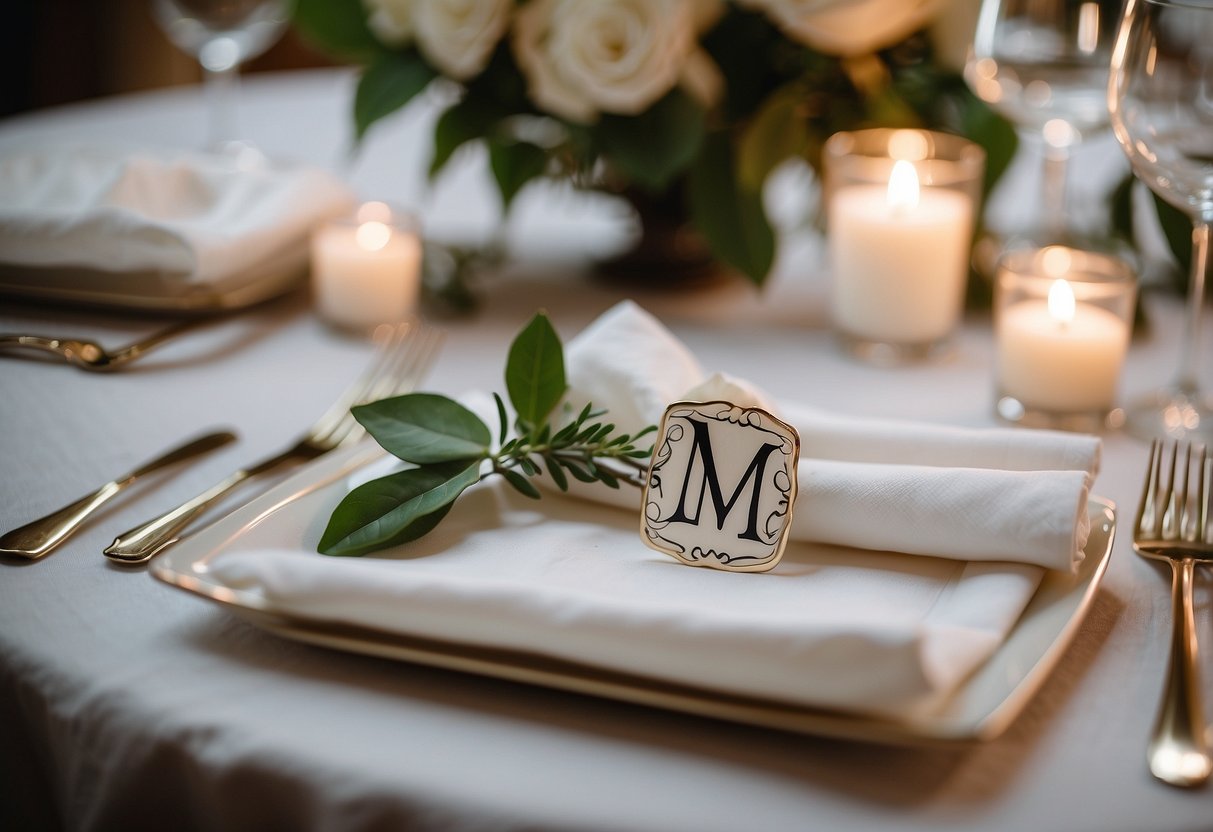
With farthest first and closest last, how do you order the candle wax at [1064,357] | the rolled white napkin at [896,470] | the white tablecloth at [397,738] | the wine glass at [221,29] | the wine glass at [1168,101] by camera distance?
the wine glass at [221,29] < the candle wax at [1064,357] < the wine glass at [1168,101] < the rolled white napkin at [896,470] < the white tablecloth at [397,738]

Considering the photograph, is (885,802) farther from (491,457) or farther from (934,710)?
(491,457)

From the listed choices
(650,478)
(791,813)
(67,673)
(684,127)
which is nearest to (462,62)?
(684,127)

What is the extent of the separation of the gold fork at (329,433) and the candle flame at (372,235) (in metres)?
0.08

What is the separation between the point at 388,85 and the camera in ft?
3.59

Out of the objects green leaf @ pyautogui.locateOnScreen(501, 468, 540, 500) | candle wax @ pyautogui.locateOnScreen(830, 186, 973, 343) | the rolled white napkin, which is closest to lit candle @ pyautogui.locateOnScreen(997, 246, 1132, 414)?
candle wax @ pyautogui.locateOnScreen(830, 186, 973, 343)

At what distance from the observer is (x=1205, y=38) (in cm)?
76

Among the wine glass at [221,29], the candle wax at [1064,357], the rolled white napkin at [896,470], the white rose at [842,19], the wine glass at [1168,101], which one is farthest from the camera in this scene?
the wine glass at [221,29]

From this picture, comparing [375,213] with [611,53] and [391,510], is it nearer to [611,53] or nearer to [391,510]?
[611,53]

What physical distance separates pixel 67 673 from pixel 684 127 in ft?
2.30

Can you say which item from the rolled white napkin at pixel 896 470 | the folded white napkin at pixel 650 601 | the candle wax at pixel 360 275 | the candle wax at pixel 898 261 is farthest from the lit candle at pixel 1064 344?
the candle wax at pixel 360 275

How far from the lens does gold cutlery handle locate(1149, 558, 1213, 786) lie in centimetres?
47

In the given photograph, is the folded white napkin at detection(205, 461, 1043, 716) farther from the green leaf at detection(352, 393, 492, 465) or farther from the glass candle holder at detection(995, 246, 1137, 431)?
the glass candle holder at detection(995, 246, 1137, 431)

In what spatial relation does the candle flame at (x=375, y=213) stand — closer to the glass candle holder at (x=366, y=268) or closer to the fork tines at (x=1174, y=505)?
the glass candle holder at (x=366, y=268)

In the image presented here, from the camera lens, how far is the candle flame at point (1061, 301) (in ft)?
2.85
